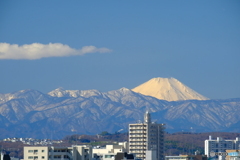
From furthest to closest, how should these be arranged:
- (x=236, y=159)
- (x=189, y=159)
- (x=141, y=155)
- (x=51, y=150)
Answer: (x=141, y=155), (x=189, y=159), (x=236, y=159), (x=51, y=150)

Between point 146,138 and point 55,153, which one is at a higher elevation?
point 146,138

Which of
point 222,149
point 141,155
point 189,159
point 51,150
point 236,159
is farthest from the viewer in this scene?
point 222,149

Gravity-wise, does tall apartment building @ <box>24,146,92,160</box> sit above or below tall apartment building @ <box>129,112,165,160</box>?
below

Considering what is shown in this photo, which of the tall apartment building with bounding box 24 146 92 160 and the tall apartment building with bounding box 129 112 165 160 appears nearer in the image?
the tall apartment building with bounding box 24 146 92 160

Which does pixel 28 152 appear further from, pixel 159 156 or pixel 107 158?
pixel 159 156

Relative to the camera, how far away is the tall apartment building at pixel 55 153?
79188 millimetres

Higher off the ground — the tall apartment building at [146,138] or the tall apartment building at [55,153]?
the tall apartment building at [146,138]

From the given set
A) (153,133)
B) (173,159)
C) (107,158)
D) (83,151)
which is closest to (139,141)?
(153,133)

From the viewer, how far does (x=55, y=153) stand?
79.8 meters

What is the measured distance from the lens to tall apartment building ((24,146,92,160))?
7919 cm

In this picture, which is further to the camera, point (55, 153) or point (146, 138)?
point (146, 138)

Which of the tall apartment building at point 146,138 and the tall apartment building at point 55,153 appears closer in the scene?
the tall apartment building at point 55,153

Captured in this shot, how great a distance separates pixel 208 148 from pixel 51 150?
397 ft

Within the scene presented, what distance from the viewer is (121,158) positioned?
83688mm
